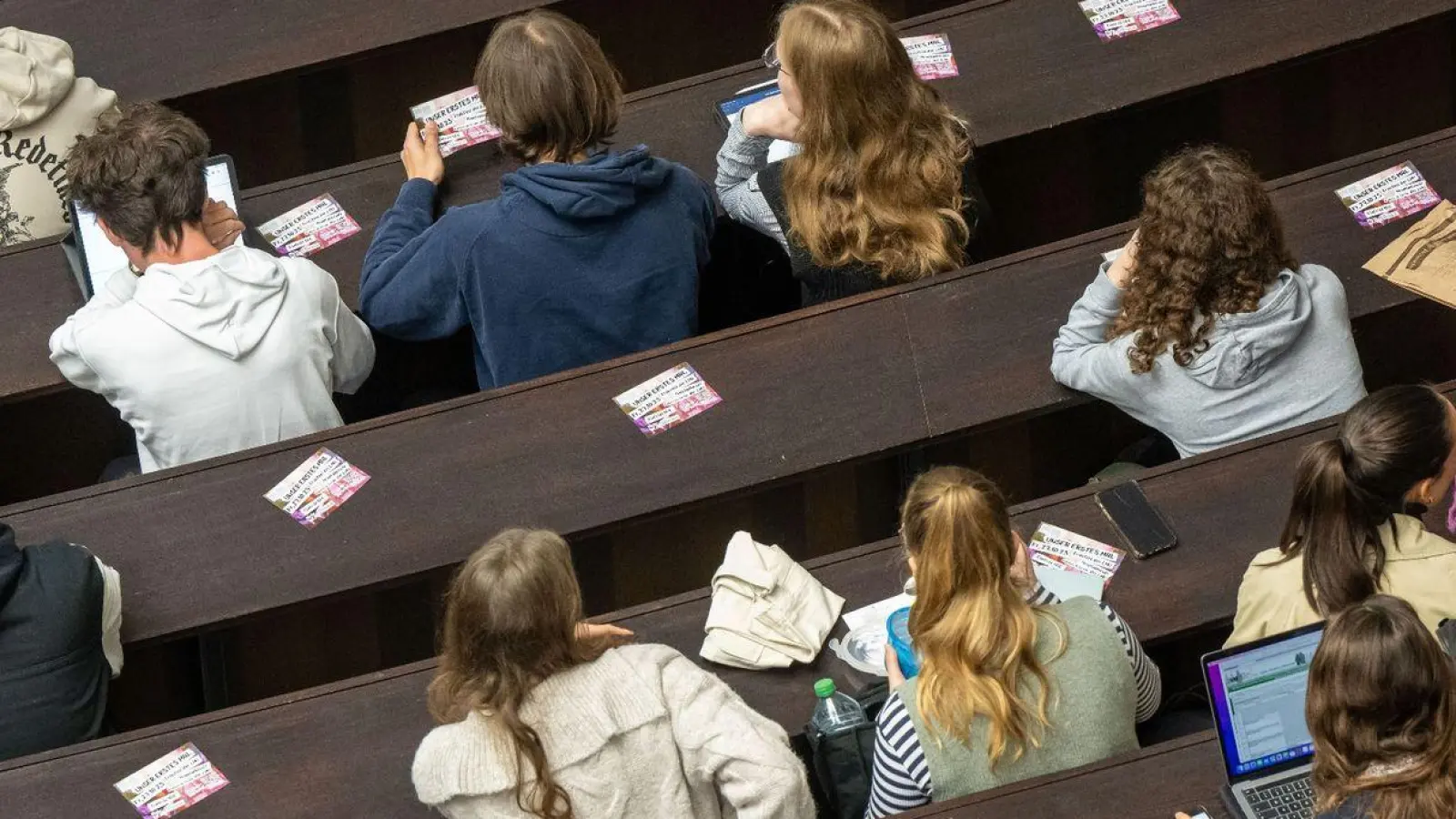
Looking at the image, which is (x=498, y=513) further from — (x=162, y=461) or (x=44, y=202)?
(x=44, y=202)

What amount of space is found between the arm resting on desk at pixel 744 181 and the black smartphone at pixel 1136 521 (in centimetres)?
84

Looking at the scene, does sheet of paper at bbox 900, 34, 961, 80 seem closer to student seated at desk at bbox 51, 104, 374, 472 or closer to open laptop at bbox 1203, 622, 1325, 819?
student seated at desk at bbox 51, 104, 374, 472

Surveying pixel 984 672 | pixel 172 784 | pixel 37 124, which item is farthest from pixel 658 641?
pixel 37 124

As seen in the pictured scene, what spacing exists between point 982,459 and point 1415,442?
47.4 inches

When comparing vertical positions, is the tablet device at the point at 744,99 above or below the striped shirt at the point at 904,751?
above

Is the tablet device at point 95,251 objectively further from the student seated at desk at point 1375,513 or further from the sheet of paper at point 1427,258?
the sheet of paper at point 1427,258

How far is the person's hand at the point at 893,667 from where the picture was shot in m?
2.81

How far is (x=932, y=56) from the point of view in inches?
153

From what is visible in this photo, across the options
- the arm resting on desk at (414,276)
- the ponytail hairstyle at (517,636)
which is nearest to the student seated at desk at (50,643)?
the arm resting on desk at (414,276)

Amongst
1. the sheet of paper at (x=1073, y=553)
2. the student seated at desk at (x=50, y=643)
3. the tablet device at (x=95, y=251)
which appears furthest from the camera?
the tablet device at (x=95, y=251)

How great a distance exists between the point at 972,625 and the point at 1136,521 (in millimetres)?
739

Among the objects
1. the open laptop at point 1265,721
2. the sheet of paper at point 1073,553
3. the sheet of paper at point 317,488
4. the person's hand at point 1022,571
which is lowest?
the open laptop at point 1265,721

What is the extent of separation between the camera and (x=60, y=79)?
375 cm

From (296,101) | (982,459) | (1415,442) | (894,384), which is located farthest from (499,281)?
(1415,442)
